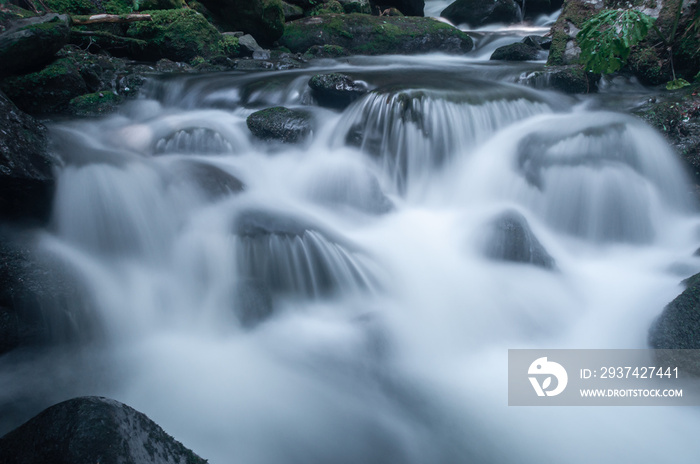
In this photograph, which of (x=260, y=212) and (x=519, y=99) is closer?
(x=260, y=212)

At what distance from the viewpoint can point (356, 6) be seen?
15422 mm

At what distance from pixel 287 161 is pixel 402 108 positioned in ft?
5.82

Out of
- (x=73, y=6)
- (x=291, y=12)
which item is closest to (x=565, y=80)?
(x=291, y=12)

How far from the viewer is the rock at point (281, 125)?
589 centimetres

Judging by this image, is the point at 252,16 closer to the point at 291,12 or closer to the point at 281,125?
the point at 291,12

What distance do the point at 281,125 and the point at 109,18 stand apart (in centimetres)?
566

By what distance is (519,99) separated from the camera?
615cm

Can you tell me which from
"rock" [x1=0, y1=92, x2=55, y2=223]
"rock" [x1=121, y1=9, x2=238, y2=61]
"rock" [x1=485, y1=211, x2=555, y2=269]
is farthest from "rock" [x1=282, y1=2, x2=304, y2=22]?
"rock" [x1=485, y1=211, x2=555, y2=269]

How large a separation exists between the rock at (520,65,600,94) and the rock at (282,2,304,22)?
8918 millimetres

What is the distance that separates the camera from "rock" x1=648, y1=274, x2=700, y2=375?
104 inches

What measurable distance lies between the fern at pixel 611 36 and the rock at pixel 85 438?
6.88 m

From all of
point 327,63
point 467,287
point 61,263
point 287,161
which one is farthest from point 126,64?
point 467,287

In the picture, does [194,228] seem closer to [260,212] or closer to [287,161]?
[260,212]

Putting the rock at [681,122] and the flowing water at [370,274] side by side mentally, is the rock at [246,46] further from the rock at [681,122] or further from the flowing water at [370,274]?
the rock at [681,122]
